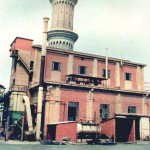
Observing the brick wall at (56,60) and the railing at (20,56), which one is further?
the brick wall at (56,60)

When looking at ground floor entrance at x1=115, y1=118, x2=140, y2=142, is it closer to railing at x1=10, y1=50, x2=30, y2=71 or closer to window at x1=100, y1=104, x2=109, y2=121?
window at x1=100, y1=104, x2=109, y2=121

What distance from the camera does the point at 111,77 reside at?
3556 centimetres

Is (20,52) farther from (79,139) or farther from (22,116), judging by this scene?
(79,139)

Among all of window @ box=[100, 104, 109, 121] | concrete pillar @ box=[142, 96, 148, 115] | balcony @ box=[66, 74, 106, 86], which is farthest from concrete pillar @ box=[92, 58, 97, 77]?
concrete pillar @ box=[142, 96, 148, 115]

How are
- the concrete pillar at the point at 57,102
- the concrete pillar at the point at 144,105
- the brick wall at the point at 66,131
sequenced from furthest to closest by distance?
the concrete pillar at the point at 144,105 < the concrete pillar at the point at 57,102 < the brick wall at the point at 66,131

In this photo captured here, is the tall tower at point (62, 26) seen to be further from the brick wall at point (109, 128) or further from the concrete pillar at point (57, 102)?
the brick wall at point (109, 128)

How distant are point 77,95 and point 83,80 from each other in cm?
377

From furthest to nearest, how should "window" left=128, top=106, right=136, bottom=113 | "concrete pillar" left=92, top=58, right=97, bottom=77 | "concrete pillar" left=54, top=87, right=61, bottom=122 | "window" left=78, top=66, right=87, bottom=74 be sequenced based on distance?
"concrete pillar" left=92, top=58, right=97, bottom=77 → "window" left=78, top=66, right=87, bottom=74 → "window" left=128, top=106, right=136, bottom=113 → "concrete pillar" left=54, top=87, right=61, bottom=122

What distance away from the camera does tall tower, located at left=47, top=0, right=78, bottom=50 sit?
145ft

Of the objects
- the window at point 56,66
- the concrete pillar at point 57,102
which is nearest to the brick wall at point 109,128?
the concrete pillar at point 57,102

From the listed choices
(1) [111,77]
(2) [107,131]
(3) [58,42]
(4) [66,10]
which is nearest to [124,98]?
(1) [111,77]

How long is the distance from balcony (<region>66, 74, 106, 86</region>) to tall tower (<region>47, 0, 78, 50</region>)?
1251 centimetres

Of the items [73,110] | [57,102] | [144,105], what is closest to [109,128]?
[73,110]

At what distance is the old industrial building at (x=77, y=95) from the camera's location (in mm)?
26188
